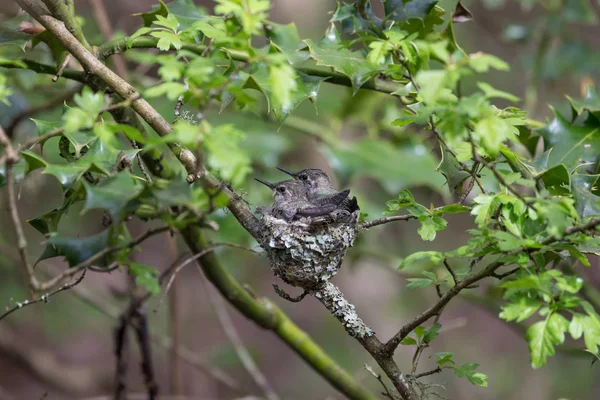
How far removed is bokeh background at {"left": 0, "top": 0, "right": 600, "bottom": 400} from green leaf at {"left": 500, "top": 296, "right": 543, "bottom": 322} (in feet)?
3.09

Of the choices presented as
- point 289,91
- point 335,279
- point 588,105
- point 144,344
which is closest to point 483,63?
point 289,91

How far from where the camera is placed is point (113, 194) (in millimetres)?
1487

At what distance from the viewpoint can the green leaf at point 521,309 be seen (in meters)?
1.41

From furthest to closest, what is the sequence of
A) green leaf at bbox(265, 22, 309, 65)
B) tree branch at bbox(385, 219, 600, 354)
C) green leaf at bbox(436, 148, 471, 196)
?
green leaf at bbox(265, 22, 309, 65) → green leaf at bbox(436, 148, 471, 196) → tree branch at bbox(385, 219, 600, 354)

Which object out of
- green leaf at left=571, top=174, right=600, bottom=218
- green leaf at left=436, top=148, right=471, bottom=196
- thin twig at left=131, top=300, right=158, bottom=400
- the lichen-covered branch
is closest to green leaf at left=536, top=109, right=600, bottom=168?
green leaf at left=571, top=174, right=600, bottom=218

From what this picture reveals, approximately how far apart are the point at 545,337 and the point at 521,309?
3.0 inches

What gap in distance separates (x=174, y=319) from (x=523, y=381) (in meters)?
4.51

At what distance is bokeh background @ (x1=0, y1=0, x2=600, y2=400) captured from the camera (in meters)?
4.08

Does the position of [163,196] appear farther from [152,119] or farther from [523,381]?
[523,381]

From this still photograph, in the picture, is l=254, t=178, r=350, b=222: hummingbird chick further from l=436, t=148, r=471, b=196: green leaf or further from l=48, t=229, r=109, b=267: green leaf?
l=48, t=229, r=109, b=267: green leaf

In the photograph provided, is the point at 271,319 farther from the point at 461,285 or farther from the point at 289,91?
the point at 289,91

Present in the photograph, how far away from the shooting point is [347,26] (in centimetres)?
241

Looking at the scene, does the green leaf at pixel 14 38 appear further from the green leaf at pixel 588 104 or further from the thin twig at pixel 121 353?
the green leaf at pixel 588 104

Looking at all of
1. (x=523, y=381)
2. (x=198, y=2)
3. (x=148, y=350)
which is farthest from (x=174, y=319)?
(x=198, y=2)
